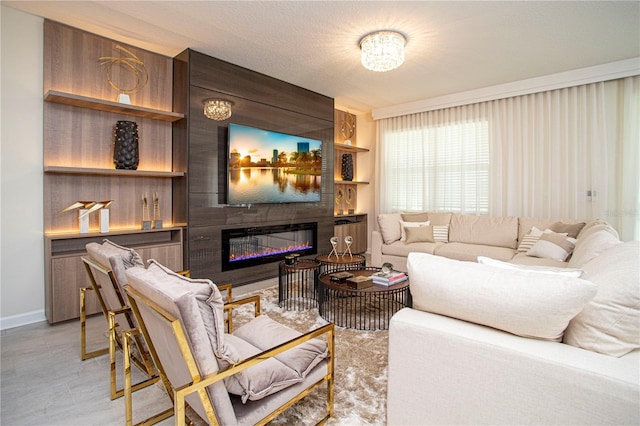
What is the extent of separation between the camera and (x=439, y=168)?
5410mm

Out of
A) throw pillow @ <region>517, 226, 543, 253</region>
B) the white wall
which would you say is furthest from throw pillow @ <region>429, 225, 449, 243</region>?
the white wall

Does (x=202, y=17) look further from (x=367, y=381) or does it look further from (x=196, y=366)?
(x=367, y=381)

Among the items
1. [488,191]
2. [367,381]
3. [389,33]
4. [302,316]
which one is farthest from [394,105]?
[367,381]

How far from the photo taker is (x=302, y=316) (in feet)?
9.83

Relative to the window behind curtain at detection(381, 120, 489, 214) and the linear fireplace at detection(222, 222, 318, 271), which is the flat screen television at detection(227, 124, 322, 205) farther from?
the window behind curtain at detection(381, 120, 489, 214)

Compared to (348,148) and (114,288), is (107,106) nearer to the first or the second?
(114,288)

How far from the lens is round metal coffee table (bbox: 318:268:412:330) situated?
265cm

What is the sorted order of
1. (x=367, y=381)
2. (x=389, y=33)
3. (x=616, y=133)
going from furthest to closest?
(x=616, y=133) < (x=389, y=33) < (x=367, y=381)

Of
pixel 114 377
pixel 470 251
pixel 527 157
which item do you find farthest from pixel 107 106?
pixel 527 157

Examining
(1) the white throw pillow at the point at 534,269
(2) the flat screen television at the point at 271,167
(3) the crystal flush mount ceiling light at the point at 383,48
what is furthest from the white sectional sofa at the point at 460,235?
(1) the white throw pillow at the point at 534,269

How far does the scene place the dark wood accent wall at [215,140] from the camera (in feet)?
11.7

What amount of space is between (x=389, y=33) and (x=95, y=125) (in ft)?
9.86

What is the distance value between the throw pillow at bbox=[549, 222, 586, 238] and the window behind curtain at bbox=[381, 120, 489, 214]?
124cm

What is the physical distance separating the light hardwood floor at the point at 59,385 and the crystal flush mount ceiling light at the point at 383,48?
3.20m
